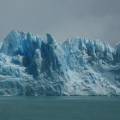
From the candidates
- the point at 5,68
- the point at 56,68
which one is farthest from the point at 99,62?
the point at 5,68

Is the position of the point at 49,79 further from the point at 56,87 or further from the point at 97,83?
the point at 97,83

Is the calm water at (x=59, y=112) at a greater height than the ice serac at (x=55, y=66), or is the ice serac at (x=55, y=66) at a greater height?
the ice serac at (x=55, y=66)

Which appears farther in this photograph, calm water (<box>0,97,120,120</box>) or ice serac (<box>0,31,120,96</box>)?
ice serac (<box>0,31,120,96</box>)

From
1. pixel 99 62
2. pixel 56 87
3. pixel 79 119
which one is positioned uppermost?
pixel 99 62

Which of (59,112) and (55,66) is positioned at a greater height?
(55,66)

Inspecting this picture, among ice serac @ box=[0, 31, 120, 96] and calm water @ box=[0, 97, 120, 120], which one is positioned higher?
ice serac @ box=[0, 31, 120, 96]

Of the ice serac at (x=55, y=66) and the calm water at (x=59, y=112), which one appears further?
the ice serac at (x=55, y=66)

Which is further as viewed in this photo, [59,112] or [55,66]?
[55,66]

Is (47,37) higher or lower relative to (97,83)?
higher
